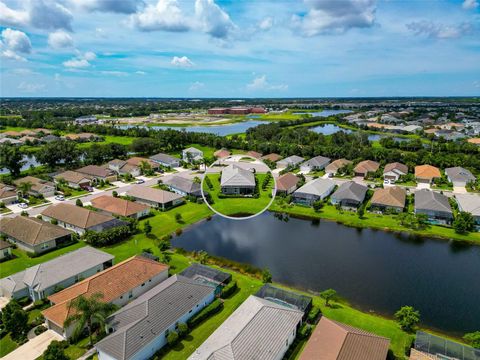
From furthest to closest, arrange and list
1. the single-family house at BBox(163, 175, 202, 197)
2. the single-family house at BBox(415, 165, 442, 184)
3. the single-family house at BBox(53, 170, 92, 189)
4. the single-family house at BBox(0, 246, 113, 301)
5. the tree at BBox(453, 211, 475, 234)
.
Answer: the single-family house at BBox(415, 165, 442, 184)
the single-family house at BBox(53, 170, 92, 189)
the single-family house at BBox(163, 175, 202, 197)
the tree at BBox(453, 211, 475, 234)
the single-family house at BBox(0, 246, 113, 301)

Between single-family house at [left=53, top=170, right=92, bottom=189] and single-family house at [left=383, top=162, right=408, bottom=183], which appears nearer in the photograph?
single-family house at [left=53, top=170, right=92, bottom=189]

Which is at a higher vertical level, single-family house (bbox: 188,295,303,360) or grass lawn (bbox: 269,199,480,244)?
single-family house (bbox: 188,295,303,360)

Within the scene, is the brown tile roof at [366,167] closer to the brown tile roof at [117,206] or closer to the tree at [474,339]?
the brown tile roof at [117,206]

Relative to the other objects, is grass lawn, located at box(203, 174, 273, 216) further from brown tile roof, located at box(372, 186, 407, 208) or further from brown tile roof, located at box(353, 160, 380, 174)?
brown tile roof, located at box(353, 160, 380, 174)

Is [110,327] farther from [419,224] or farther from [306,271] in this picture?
[419,224]

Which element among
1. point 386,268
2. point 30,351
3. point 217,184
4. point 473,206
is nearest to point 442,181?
point 473,206

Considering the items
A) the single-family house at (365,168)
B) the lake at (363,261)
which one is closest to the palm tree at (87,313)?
the lake at (363,261)

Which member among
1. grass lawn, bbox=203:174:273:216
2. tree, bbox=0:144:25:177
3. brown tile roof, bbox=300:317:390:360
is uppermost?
grass lawn, bbox=203:174:273:216

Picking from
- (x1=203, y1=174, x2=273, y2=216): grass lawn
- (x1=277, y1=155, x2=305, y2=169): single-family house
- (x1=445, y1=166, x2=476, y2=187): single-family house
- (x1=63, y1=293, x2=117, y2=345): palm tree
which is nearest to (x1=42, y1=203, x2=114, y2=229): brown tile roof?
(x1=63, y1=293, x2=117, y2=345): palm tree
